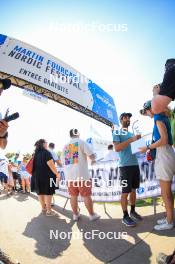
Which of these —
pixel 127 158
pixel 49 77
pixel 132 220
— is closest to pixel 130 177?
pixel 127 158

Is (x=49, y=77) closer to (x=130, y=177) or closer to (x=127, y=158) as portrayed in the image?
(x=127, y=158)

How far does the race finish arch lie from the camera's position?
10539 millimetres

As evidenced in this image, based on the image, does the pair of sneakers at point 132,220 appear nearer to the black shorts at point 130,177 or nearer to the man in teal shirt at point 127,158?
the man in teal shirt at point 127,158

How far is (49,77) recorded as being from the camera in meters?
11.8

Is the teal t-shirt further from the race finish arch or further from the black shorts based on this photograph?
the race finish arch

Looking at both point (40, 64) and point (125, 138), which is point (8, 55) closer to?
point (40, 64)

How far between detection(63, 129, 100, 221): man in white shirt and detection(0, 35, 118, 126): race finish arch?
21.5 feet

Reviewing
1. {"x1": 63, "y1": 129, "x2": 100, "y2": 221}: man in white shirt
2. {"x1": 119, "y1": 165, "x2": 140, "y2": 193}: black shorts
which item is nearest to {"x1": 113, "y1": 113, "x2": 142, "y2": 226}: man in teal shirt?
{"x1": 119, "y1": 165, "x2": 140, "y2": 193}: black shorts

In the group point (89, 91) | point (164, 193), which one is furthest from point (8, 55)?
point (164, 193)

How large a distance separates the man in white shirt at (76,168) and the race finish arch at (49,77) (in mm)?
6564

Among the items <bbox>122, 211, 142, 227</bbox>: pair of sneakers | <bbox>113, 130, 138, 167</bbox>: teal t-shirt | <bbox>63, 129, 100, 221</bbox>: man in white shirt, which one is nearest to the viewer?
<bbox>122, 211, 142, 227</bbox>: pair of sneakers

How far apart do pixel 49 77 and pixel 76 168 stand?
7.61 m

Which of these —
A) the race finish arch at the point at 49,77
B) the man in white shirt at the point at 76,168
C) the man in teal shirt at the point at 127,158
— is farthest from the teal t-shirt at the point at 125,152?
the race finish arch at the point at 49,77

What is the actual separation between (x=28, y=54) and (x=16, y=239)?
29.1 feet
